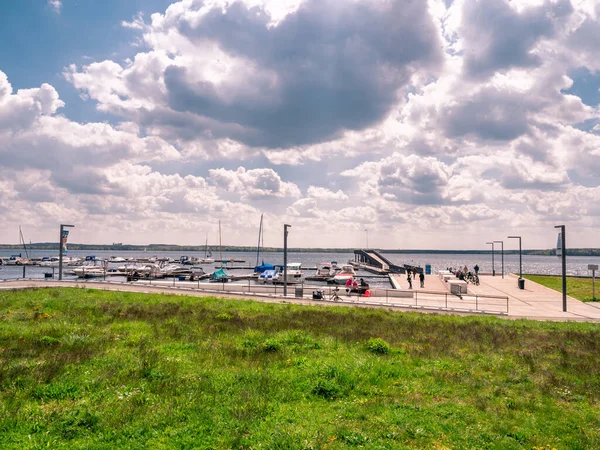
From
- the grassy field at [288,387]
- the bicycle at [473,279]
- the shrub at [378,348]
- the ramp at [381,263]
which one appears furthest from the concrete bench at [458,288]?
the ramp at [381,263]

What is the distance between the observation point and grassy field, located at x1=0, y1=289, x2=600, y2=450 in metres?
7.67

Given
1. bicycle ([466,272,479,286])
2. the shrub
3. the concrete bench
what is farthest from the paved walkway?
the shrub

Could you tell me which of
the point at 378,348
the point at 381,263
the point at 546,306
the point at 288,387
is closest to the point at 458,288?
the point at 546,306

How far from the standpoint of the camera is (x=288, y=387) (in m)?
10.2

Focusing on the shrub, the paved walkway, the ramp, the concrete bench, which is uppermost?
the shrub

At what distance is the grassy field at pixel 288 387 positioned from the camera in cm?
767

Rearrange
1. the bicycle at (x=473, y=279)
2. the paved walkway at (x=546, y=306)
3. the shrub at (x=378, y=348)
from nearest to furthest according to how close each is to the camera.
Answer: the shrub at (x=378, y=348)
the paved walkway at (x=546, y=306)
the bicycle at (x=473, y=279)

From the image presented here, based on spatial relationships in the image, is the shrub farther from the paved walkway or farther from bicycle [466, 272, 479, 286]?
bicycle [466, 272, 479, 286]

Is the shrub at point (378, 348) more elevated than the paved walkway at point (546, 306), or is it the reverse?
the shrub at point (378, 348)

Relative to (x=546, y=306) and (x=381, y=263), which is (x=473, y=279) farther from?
(x=381, y=263)

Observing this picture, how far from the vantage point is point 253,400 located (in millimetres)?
9125

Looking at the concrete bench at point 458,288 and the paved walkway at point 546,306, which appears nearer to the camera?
the paved walkway at point 546,306

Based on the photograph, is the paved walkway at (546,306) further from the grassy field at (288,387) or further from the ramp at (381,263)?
the ramp at (381,263)

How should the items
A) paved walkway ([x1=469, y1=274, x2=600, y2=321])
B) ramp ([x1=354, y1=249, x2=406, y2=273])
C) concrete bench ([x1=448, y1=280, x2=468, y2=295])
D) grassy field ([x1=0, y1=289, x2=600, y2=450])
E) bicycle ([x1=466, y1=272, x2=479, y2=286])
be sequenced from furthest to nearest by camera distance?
1. ramp ([x1=354, y1=249, x2=406, y2=273])
2. bicycle ([x1=466, y1=272, x2=479, y2=286])
3. concrete bench ([x1=448, y1=280, x2=468, y2=295])
4. paved walkway ([x1=469, y1=274, x2=600, y2=321])
5. grassy field ([x1=0, y1=289, x2=600, y2=450])
